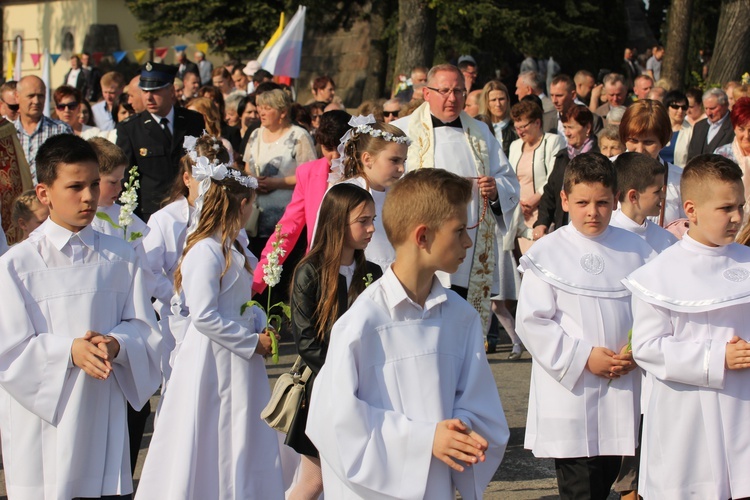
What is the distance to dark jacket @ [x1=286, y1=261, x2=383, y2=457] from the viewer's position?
16.0ft

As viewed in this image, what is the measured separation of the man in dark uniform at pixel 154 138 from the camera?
937cm

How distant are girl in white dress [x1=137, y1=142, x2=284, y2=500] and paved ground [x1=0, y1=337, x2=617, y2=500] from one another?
1377 millimetres

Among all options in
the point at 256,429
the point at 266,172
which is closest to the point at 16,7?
the point at 266,172

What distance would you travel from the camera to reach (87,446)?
184 inches

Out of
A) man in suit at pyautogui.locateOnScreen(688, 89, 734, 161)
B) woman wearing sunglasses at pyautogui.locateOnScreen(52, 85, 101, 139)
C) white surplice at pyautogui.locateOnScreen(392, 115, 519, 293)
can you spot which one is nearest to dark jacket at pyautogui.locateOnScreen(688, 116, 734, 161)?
man in suit at pyautogui.locateOnScreen(688, 89, 734, 161)

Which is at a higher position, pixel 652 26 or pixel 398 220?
pixel 652 26

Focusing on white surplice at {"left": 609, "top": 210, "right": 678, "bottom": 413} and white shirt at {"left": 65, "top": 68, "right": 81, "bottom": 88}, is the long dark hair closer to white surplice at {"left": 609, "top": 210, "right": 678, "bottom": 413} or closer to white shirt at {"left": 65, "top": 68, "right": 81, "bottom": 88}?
white surplice at {"left": 609, "top": 210, "right": 678, "bottom": 413}

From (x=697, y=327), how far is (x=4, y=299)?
282 cm

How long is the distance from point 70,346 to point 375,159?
7.74 feet

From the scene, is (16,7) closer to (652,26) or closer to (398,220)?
(652,26)

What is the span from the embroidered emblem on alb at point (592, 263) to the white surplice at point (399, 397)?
4.80ft

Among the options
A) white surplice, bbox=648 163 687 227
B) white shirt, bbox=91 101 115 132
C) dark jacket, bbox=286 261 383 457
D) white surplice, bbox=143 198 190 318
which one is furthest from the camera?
white shirt, bbox=91 101 115 132

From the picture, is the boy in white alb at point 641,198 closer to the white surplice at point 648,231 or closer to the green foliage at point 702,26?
the white surplice at point 648,231

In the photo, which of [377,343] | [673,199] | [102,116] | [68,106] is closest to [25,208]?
[377,343]
